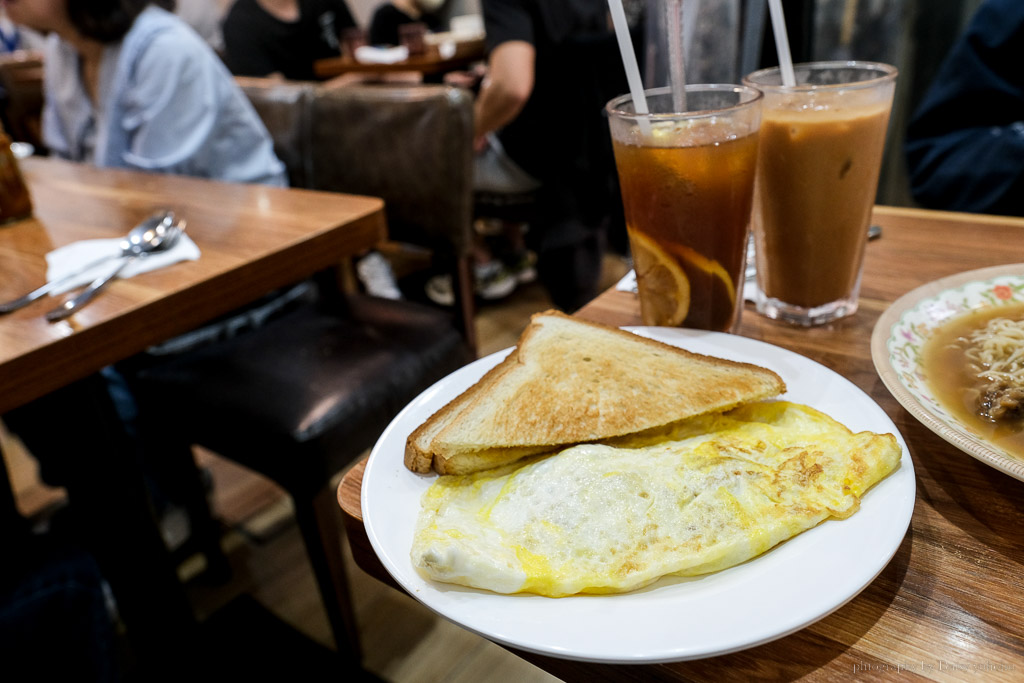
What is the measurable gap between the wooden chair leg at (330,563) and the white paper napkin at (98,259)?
51 cm

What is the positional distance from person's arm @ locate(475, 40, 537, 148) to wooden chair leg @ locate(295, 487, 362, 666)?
4.94 feet

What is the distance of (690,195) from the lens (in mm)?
713

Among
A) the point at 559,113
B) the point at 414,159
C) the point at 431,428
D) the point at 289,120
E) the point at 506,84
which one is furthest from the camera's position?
the point at 559,113

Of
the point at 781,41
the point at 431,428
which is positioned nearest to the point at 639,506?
the point at 431,428

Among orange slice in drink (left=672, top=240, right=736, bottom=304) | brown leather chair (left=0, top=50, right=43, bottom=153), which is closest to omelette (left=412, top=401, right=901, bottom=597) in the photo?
orange slice in drink (left=672, top=240, right=736, bottom=304)

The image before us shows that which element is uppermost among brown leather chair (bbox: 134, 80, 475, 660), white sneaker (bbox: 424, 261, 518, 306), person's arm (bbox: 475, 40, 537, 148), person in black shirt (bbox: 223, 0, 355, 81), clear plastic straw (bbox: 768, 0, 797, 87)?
person in black shirt (bbox: 223, 0, 355, 81)

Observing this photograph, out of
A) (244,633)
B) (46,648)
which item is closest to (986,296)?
(46,648)

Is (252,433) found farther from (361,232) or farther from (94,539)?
(361,232)

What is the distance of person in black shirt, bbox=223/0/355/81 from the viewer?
146 inches

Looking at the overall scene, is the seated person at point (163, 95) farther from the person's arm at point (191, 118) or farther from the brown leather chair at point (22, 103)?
the brown leather chair at point (22, 103)

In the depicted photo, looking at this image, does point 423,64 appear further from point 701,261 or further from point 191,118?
point 701,261

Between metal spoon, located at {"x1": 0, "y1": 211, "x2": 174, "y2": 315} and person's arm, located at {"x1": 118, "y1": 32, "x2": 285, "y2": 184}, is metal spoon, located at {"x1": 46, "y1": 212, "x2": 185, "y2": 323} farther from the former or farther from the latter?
person's arm, located at {"x1": 118, "y1": 32, "x2": 285, "y2": 184}

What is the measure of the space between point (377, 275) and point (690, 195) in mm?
2740

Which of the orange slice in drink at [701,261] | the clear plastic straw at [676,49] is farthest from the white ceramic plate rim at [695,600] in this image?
the clear plastic straw at [676,49]
